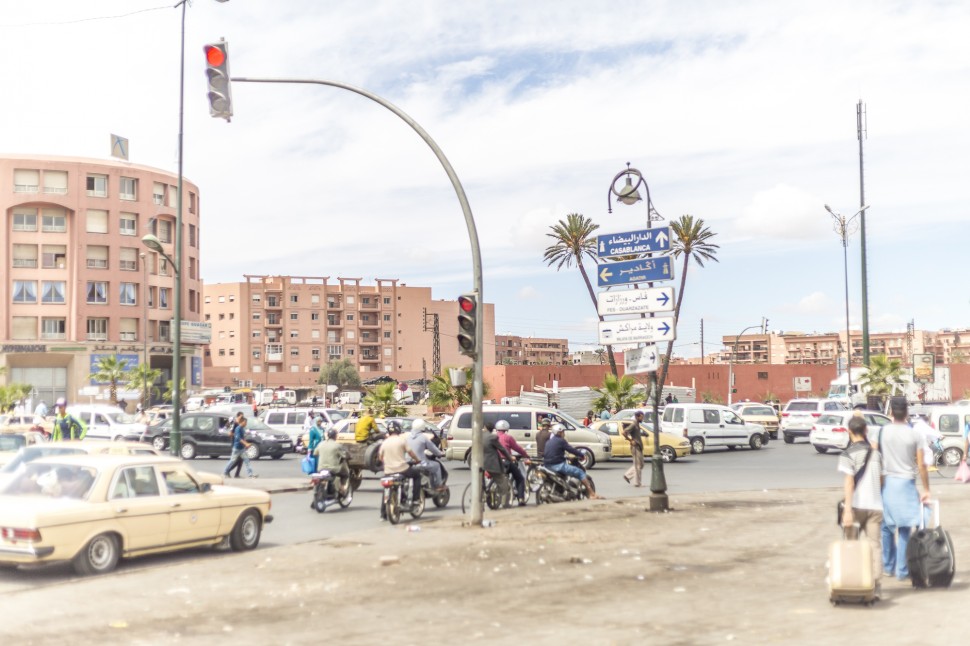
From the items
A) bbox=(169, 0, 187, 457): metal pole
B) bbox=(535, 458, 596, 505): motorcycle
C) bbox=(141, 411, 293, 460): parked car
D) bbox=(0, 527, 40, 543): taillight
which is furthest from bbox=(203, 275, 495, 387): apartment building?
bbox=(0, 527, 40, 543): taillight

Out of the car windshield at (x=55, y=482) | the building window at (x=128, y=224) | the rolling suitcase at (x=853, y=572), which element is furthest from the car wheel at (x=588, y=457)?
the building window at (x=128, y=224)

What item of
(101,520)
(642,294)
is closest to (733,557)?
(642,294)

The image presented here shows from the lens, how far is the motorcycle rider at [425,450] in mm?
16453

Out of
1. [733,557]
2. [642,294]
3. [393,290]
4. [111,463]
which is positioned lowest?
[733,557]

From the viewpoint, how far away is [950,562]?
8883 mm

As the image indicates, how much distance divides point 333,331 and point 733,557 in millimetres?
121446

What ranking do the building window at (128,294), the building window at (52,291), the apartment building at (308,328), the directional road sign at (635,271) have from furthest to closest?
the apartment building at (308,328) < the building window at (128,294) < the building window at (52,291) < the directional road sign at (635,271)

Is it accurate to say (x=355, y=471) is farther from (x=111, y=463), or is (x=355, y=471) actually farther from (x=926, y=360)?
(x=926, y=360)

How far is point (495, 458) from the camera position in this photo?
17.2 meters

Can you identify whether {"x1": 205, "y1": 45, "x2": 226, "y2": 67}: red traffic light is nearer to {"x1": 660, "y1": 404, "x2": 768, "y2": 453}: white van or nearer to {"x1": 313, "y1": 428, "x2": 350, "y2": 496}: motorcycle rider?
{"x1": 313, "y1": 428, "x2": 350, "y2": 496}: motorcycle rider

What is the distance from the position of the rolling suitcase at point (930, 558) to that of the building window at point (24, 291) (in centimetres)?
7555

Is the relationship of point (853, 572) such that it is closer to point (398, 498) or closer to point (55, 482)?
point (55, 482)

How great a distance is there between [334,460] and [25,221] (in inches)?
2567

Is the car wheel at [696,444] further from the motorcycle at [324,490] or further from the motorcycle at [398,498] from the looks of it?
the motorcycle at [398,498]
